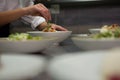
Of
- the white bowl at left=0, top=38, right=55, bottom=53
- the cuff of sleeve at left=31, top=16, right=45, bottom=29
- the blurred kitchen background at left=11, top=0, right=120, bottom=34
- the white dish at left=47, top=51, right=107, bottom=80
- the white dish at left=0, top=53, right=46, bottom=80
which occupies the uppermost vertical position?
the white dish at left=47, top=51, right=107, bottom=80

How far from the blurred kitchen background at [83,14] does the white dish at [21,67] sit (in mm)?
3138

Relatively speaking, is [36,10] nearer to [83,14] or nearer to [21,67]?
[21,67]

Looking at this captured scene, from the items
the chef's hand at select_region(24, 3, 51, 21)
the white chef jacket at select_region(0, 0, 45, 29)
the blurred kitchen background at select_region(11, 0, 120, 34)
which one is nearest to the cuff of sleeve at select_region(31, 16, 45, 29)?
the white chef jacket at select_region(0, 0, 45, 29)

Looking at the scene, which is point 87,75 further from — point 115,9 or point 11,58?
point 115,9

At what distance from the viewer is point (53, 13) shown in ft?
12.2

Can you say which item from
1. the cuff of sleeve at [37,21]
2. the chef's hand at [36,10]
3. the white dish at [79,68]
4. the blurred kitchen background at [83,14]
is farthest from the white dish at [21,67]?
the blurred kitchen background at [83,14]

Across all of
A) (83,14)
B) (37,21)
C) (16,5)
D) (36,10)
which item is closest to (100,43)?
(36,10)

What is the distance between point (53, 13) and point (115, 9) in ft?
3.20

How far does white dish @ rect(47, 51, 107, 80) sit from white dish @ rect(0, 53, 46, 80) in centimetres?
3

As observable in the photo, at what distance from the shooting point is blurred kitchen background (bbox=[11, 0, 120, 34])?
3664 mm

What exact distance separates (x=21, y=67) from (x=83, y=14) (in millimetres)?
3307

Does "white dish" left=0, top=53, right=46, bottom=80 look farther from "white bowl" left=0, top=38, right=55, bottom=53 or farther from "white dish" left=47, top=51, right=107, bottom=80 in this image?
"white bowl" left=0, top=38, right=55, bottom=53

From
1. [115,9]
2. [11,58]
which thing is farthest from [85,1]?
[11,58]

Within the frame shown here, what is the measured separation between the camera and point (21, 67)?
0.47 m
